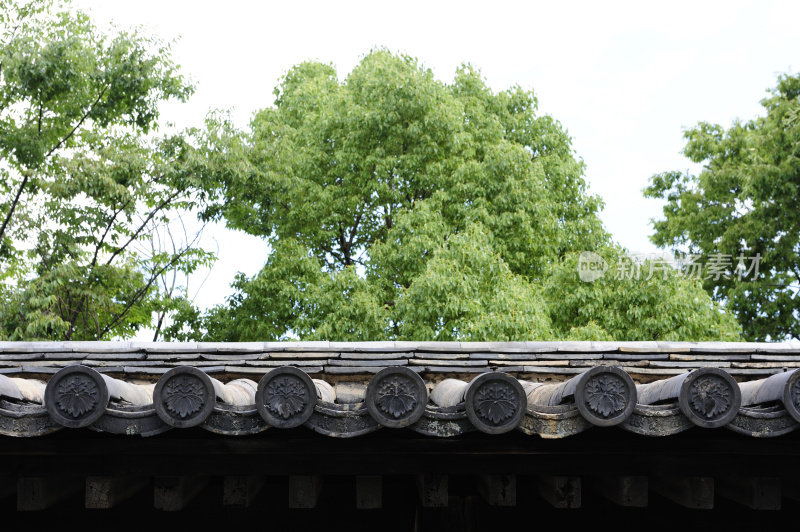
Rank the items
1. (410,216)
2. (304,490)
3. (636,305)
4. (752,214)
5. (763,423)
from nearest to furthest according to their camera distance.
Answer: (763,423) < (304,490) < (636,305) < (410,216) < (752,214)

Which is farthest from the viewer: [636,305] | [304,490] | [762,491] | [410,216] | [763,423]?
[410,216]

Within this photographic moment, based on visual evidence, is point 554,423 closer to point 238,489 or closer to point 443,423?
point 443,423

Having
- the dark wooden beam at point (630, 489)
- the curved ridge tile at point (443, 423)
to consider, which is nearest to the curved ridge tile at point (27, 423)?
the curved ridge tile at point (443, 423)

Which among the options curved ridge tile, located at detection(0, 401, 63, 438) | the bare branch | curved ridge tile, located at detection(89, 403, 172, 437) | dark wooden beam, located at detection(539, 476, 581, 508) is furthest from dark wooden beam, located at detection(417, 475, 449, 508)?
the bare branch

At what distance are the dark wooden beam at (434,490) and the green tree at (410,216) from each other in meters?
9.42

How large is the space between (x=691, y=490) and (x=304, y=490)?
4.30 feet

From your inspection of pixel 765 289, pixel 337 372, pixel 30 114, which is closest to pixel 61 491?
pixel 337 372

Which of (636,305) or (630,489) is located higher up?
(636,305)

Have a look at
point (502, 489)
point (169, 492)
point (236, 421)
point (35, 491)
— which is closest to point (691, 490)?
point (502, 489)

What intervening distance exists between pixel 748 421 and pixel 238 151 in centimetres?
1375

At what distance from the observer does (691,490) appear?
8.72 feet

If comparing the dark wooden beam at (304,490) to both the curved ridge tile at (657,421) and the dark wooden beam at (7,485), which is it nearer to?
the dark wooden beam at (7,485)

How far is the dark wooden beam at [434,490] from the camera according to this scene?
108 inches

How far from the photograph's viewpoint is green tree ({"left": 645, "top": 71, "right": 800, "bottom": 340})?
17000mm
